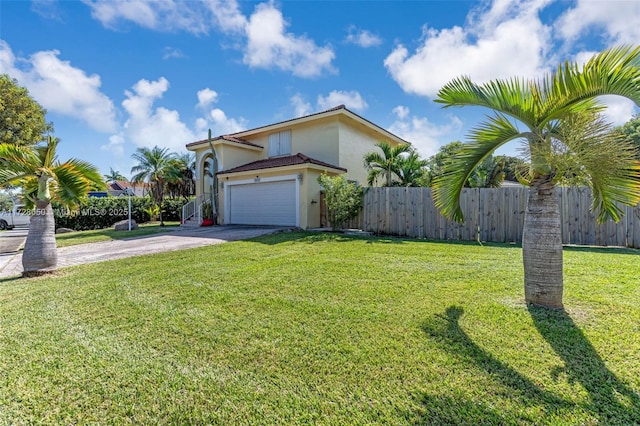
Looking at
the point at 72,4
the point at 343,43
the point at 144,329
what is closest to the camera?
the point at 144,329


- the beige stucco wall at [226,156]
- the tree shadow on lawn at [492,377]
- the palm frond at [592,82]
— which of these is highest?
the beige stucco wall at [226,156]

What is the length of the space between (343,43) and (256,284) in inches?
482

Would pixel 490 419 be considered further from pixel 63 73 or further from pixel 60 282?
pixel 63 73

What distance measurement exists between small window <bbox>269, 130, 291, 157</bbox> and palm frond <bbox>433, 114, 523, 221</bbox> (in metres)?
14.8

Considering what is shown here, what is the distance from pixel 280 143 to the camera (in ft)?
62.3

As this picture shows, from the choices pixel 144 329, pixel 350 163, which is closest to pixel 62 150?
pixel 144 329

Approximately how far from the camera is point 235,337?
3.38 meters

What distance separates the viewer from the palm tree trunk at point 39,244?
634cm

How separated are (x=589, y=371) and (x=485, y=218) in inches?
366

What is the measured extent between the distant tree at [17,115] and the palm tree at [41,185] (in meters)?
17.0

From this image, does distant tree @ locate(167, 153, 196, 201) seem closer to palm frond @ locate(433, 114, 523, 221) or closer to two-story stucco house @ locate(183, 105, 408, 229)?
two-story stucco house @ locate(183, 105, 408, 229)

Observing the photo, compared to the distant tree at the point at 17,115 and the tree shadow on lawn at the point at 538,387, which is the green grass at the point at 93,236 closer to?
the distant tree at the point at 17,115

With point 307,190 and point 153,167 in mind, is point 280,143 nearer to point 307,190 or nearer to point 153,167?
point 307,190

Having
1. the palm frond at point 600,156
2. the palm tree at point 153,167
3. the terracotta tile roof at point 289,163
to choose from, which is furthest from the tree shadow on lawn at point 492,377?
the palm tree at point 153,167
